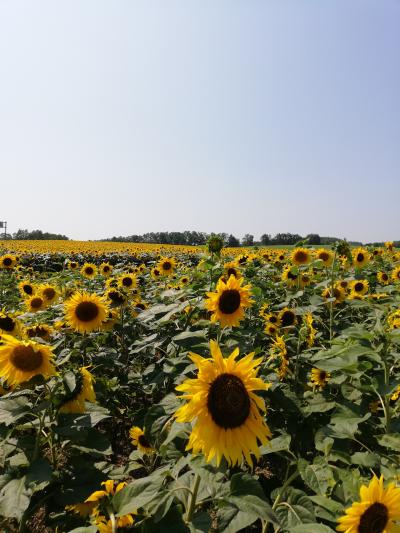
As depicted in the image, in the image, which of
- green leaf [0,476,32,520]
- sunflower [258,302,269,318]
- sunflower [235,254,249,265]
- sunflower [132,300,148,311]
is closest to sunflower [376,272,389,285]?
sunflower [235,254,249,265]

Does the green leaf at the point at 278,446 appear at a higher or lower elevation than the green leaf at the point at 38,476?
higher

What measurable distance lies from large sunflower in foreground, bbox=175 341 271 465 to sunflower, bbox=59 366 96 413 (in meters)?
1.05

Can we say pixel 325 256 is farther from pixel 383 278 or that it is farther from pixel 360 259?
pixel 383 278

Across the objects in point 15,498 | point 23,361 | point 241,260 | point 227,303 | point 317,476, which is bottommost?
point 15,498

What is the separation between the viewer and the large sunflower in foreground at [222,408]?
1.48 metres

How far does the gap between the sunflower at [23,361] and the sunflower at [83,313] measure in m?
1.12

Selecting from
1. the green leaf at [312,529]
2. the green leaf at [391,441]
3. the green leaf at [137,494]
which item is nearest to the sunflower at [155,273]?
the green leaf at [391,441]

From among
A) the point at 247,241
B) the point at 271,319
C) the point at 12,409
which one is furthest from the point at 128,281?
the point at 247,241

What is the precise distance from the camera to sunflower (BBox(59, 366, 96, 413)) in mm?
2338

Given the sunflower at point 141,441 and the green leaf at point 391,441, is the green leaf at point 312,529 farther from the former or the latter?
the sunflower at point 141,441

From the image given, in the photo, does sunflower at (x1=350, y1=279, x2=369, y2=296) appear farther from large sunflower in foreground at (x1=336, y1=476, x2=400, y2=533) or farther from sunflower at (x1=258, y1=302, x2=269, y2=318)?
large sunflower in foreground at (x1=336, y1=476, x2=400, y2=533)

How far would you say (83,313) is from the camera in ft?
11.8

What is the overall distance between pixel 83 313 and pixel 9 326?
641 millimetres

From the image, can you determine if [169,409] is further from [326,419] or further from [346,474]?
[326,419]
